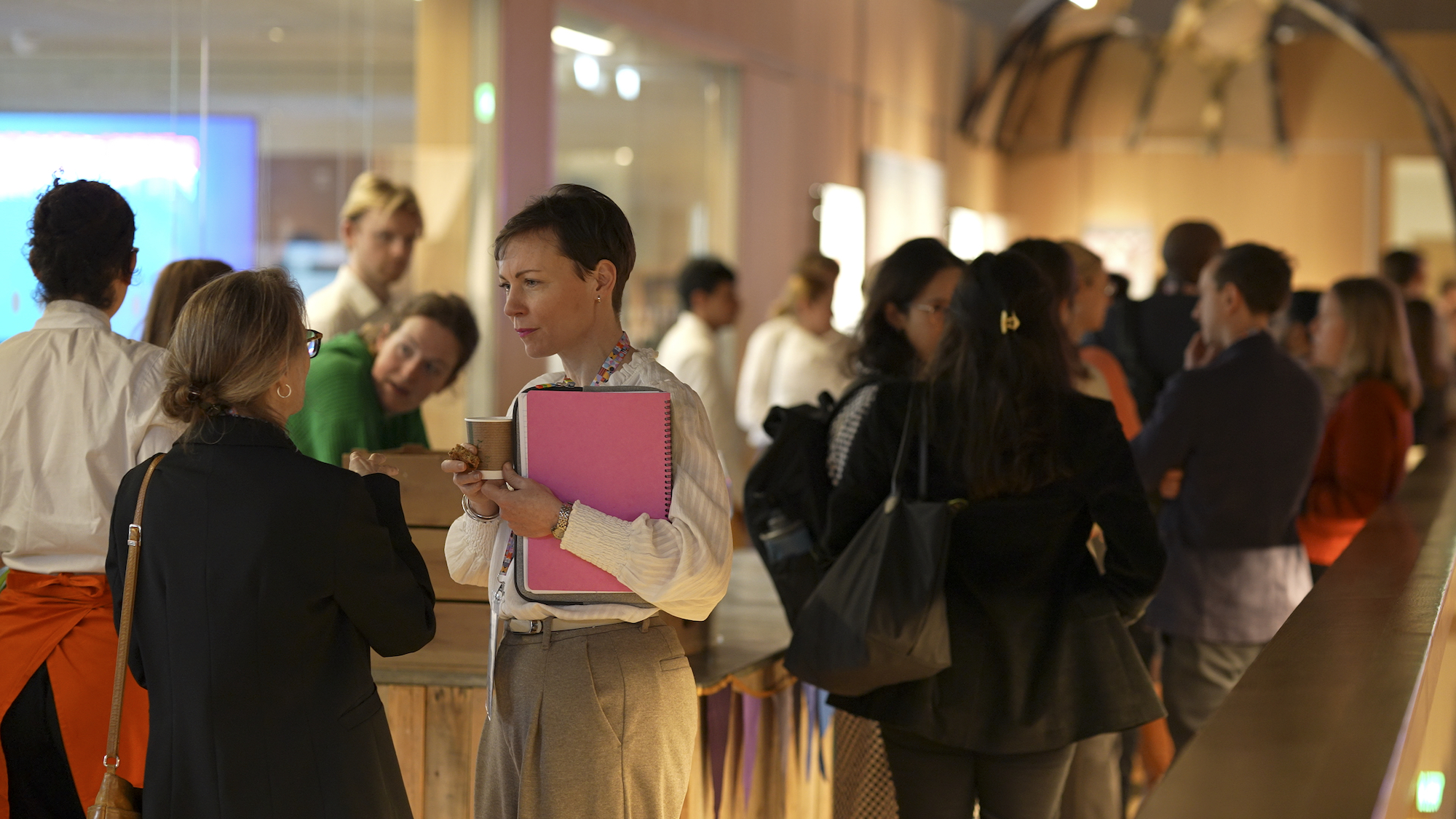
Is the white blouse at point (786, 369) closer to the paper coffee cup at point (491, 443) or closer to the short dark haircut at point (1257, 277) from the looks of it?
the short dark haircut at point (1257, 277)

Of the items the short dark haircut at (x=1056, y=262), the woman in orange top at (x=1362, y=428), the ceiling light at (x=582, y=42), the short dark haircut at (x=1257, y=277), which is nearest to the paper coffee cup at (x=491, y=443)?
the short dark haircut at (x=1056, y=262)

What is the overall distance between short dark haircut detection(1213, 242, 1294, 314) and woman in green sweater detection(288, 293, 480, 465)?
1.99 m

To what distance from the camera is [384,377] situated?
3.33 meters

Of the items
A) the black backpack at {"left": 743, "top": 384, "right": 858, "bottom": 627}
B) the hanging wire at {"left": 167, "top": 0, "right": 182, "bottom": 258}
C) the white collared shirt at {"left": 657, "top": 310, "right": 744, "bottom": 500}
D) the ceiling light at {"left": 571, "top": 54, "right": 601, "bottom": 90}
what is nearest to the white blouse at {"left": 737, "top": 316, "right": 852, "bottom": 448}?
the white collared shirt at {"left": 657, "top": 310, "right": 744, "bottom": 500}

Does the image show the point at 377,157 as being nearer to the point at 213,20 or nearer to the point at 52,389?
the point at 213,20

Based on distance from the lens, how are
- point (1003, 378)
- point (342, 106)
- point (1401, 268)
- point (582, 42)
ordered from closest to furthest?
point (1003, 378) → point (342, 106) → point (1401, 268) → point (582, 42)

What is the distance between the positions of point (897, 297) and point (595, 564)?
4.52ft

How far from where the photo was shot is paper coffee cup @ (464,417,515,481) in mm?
1882

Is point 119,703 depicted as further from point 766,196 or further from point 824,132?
point 824,132

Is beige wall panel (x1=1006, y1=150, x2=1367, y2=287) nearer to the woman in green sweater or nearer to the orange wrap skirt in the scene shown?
the woman in green sweater

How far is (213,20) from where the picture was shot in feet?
16.2

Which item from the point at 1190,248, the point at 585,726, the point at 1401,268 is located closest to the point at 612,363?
the point at 585,726

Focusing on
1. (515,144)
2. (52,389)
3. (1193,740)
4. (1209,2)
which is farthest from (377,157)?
(1209,2)

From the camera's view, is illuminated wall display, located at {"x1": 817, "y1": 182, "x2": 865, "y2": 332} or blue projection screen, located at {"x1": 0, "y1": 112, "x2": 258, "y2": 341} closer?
blue projection screen, located at {"x1": 0, "y1": 112, "x2": 258, "y2": 341}
